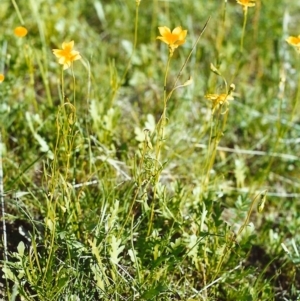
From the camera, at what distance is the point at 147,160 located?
5.90 feet

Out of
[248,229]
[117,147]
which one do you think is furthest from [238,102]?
[248,229]

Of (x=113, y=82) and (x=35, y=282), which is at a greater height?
(x=113, y=82)

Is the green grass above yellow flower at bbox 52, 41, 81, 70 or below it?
below

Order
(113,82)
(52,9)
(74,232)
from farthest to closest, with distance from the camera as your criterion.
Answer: (52,9) → (113,82) → (74,232)

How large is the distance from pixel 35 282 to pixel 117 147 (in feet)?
2.67

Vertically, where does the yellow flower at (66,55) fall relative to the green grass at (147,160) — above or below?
above

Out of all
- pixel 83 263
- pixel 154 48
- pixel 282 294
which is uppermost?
pixel 154 48

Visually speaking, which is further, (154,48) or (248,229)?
(154,48)

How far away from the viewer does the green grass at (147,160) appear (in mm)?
1857

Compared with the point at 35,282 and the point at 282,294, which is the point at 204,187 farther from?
the point at 35,282

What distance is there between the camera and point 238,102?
2.79m

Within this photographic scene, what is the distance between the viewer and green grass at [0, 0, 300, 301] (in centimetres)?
186

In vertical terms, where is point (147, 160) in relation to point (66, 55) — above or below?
below

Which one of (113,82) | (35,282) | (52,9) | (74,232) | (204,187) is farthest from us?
(52,9)
